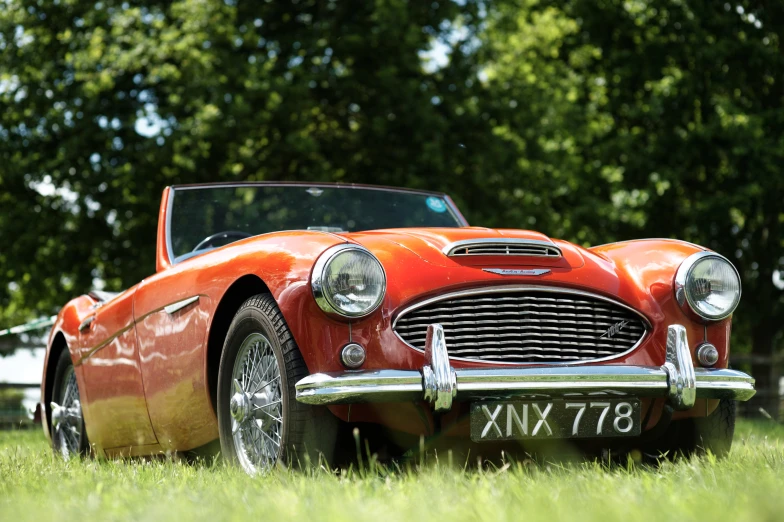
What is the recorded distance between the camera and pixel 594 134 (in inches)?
681

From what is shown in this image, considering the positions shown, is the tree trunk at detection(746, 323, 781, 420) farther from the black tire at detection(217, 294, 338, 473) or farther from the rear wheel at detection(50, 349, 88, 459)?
the black tire at detection(217, 294, 338, 473)

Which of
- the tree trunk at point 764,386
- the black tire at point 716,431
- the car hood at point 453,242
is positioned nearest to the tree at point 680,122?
the tree trunk at point 764,386

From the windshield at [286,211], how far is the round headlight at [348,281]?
1.77 meters

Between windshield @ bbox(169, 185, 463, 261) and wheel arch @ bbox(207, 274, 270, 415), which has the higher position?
windshield @ bbox(169, 185, 463, 261)

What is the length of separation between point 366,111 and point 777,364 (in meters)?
7.37

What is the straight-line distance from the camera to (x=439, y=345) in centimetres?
355

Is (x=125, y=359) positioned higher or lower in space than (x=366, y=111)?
lower

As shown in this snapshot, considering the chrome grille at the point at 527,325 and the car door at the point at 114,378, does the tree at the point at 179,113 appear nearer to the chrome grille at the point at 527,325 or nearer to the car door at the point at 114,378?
the car door at the point at 114,378

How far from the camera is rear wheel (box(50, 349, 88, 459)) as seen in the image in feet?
19.6

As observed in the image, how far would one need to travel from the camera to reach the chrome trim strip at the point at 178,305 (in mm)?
4383

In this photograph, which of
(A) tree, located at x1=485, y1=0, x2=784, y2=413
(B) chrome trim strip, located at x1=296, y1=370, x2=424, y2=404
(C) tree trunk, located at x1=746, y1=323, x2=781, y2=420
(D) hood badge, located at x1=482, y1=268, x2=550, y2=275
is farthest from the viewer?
(A) tree, located at x1=485, y1=0, x2=784, y2=413

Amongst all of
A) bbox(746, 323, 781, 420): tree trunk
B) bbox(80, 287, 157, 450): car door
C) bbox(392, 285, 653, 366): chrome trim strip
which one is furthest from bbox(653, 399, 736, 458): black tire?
bbox(746, 323, 781, 420): tree trunk

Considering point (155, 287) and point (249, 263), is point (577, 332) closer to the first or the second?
point (249, 263)

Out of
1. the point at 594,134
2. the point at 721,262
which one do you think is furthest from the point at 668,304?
the point at 594,134
